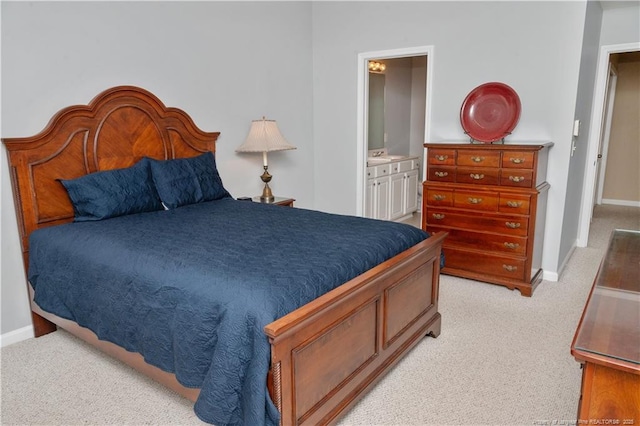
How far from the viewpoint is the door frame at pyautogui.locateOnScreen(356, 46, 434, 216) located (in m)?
4.13

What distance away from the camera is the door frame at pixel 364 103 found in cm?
413

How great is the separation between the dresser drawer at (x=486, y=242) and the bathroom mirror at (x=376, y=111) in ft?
7.46

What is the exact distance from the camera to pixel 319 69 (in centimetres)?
489

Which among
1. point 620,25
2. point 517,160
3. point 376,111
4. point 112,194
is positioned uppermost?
point 620,25

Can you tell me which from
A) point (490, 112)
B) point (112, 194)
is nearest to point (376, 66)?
point (490, 112)

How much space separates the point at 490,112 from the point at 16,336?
392 cm

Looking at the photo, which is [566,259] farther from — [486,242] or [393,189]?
[393,189]

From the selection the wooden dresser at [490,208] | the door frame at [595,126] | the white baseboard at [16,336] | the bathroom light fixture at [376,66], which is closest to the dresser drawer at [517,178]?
the wooden dresser at [490,208]

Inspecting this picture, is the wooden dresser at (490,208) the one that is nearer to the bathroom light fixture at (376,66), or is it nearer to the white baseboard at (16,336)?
the bathroom light fixture at (376,66)

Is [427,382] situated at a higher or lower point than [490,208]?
lower

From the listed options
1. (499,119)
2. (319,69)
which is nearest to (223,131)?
(319,69)

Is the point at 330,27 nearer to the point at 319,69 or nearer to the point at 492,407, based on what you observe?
the point at 319,69

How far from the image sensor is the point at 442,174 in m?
3.75

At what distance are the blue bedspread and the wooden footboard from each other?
78 mm
